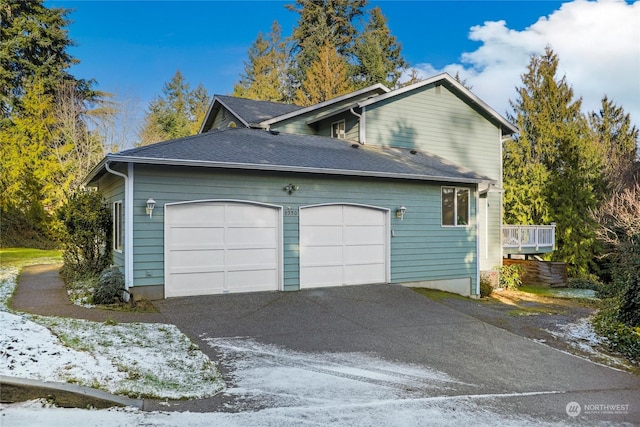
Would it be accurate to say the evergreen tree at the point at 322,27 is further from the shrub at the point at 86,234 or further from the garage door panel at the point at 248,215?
the garage door panel at the point at 248,215

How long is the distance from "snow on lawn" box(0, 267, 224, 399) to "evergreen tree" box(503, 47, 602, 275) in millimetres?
18254

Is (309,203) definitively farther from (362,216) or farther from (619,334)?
(619,334)

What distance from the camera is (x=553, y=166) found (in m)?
22.6

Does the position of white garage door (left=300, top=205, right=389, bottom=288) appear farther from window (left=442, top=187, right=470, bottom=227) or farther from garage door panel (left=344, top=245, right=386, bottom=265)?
window (left=442, top=187, right=470, bottom=227)

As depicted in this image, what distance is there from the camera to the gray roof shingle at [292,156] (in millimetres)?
9180

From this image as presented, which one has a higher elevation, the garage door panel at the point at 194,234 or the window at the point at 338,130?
the window at the point at 338,130

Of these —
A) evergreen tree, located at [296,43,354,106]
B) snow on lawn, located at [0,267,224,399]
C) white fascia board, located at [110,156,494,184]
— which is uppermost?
evergreen tree, located at [296,43,354,106]

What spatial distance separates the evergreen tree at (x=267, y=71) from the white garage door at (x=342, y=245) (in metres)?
23.4

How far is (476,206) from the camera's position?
42.2 feet

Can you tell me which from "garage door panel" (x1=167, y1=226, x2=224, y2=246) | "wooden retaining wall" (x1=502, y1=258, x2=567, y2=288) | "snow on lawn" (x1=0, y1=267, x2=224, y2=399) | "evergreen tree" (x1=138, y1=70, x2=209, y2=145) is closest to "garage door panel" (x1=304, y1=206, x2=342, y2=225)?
"garage door panel" (x1=167, y1=226, x2=224, y2=246)

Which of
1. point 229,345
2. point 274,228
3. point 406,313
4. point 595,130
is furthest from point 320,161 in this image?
point 595,130

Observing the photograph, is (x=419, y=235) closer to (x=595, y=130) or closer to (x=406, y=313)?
(x=406, y=313)

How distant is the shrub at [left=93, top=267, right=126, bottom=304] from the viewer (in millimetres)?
8703

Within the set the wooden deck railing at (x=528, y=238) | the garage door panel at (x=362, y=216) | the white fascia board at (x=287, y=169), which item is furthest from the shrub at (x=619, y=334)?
the wooden deck railing at (x=528, y=238)
